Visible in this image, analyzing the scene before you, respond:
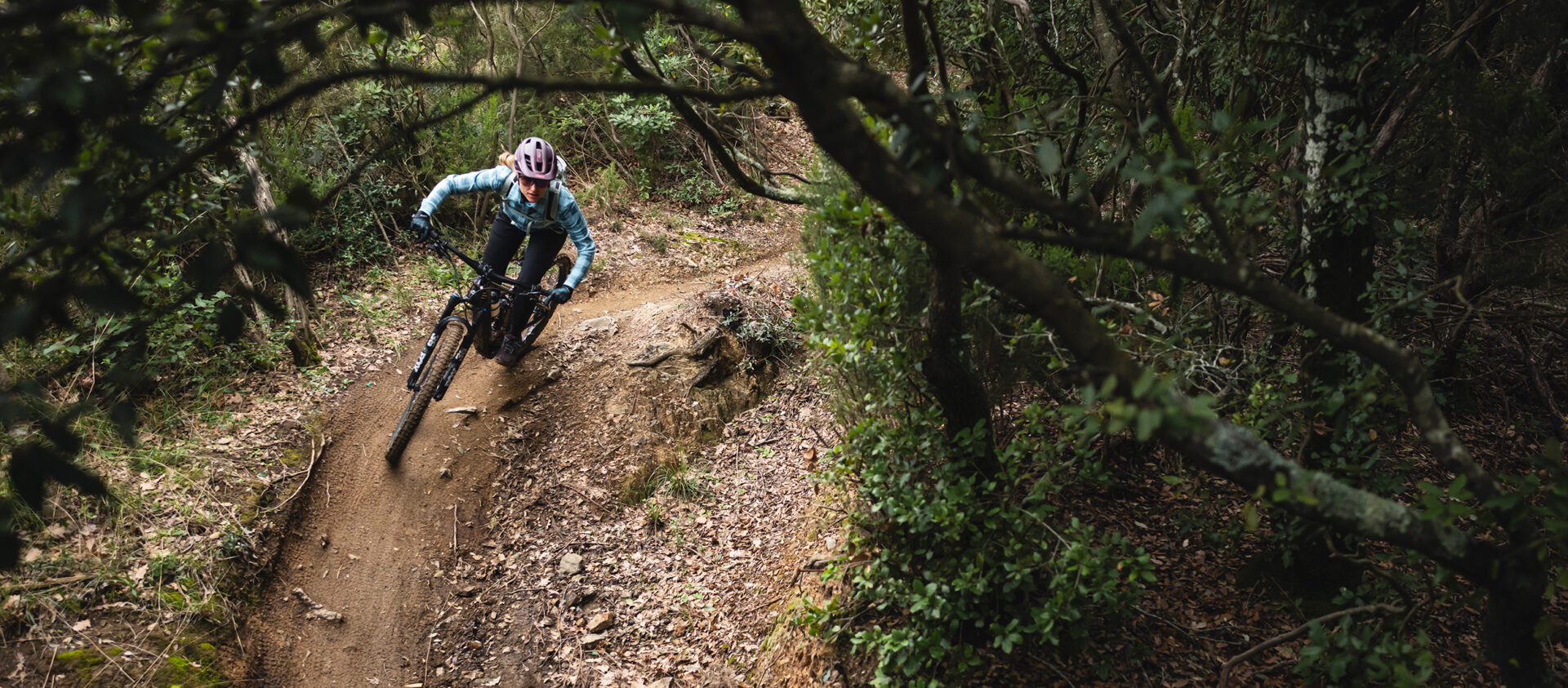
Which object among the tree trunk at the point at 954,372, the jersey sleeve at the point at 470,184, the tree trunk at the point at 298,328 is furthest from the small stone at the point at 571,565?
the tree trunk at the point at 954,372

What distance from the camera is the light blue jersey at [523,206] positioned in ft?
19.7

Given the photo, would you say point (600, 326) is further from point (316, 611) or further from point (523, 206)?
point (316, 611)

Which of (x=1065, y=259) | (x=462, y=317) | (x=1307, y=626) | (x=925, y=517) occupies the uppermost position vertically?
(x=1065, y=259)

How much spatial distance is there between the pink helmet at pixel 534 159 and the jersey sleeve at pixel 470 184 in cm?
24

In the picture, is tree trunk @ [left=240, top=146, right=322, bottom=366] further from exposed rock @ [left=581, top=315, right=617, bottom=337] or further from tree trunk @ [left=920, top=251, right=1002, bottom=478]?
tree trunk @ [left=920, top=251, right=1002, bottom=478]

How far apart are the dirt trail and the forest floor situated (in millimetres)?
19

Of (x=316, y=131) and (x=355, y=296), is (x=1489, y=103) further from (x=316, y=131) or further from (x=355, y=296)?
(x=316, y=131)

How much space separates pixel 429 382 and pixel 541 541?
1637mm

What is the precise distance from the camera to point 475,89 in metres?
10.0

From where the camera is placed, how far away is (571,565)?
588 cm

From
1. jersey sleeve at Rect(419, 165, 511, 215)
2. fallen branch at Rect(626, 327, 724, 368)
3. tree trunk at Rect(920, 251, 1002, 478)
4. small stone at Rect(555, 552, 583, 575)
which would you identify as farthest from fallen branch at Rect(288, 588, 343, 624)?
tree trunk at Rect(920, 251, 1002, 478)

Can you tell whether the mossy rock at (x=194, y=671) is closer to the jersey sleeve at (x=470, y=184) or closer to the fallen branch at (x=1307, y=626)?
the jersey sleeve at (x=470, y=184)

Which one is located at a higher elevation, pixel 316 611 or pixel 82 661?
pixel 82 661

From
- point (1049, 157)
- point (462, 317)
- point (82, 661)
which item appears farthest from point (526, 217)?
point (1049, 157)
